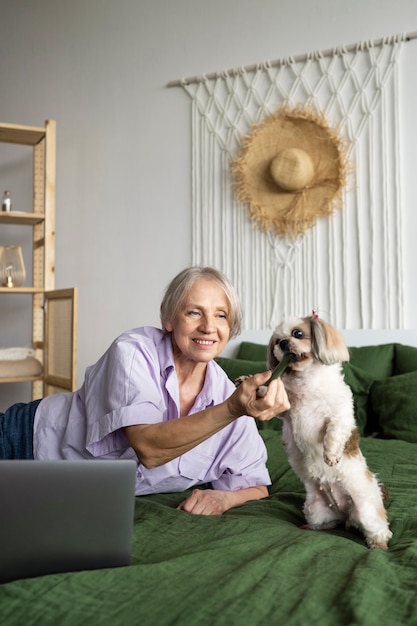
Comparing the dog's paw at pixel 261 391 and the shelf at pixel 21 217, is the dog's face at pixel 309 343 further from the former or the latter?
the shelf at pixel 21 217

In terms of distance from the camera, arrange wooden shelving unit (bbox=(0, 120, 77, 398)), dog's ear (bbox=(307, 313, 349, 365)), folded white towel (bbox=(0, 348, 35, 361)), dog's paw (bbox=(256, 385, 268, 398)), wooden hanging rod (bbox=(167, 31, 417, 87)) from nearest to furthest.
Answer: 1. dog's paw (bbox=(256, 385, 268, 398))
2. dog's ear (bbox=(307, 313, 349, 365))
3. wooden hanging rod (bbox=(167, 31, 417, 87))
4. wooden shelving unit (bbox=(0, 120, 77, 398))
5. folded white towel (bbox=(0, 348, 35, 361))

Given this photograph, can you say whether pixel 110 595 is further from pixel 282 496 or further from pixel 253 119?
pixel 253 119

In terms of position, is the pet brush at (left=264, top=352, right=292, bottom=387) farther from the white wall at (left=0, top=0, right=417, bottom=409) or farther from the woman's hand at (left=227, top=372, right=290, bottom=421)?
the white wall at (left=0, top=0, right=417, bottom=409)

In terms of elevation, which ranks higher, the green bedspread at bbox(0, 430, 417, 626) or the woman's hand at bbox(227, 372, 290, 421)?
the woman's hand at bbox(227, 372, 290, 421)

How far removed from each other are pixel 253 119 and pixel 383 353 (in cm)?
151

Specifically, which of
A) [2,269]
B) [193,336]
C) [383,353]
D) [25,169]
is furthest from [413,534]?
[25,169]

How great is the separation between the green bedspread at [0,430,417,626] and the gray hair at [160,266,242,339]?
562 mm

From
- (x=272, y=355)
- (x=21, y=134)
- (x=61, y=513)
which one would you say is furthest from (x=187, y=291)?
(x=21, y=134)

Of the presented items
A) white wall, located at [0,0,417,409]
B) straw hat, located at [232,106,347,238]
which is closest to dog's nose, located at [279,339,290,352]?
straw hat, located at [232,106,347,238]

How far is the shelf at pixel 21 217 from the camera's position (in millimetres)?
4082

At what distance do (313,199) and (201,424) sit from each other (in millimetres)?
2341

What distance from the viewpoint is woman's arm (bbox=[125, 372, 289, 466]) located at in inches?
54.1

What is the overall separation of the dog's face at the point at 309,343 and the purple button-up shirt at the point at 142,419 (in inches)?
13.2

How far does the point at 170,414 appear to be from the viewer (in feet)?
5.86
